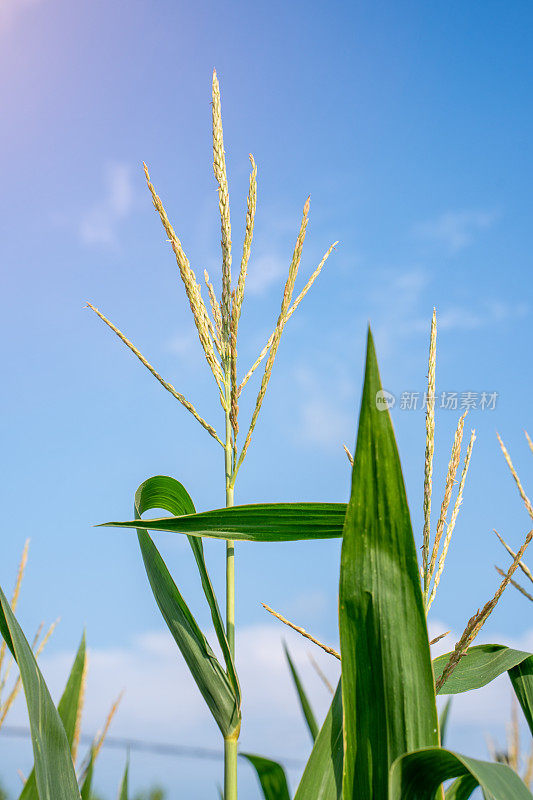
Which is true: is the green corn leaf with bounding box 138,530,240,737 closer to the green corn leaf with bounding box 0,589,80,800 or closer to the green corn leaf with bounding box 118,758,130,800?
the green corn leaf with bounding box 0,589,80,800

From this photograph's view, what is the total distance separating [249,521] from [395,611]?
0.34m

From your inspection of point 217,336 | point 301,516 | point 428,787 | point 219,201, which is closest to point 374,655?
point 428,787

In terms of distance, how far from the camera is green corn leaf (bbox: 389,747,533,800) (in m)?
0.69

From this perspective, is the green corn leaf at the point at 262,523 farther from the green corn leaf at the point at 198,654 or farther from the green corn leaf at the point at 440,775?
the green corn leaf at the point at 440,775

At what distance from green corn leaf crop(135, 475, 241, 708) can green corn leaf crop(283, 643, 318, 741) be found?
54 cm

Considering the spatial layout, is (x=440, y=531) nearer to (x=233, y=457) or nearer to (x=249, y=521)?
(x=249, y=521)

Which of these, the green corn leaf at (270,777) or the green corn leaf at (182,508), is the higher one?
the green corn leaf at (182,508)

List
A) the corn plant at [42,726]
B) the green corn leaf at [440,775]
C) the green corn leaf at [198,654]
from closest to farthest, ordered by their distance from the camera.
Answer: the green corn leaf at [440,775] → the corn plant at [42,726] → the green corn leaf at [198,654]

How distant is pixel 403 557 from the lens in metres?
0.80

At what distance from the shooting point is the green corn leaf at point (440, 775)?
692 mm

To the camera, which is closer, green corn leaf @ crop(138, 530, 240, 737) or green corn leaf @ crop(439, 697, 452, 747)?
green corn leaf @ crop(138, 530, 240, 737)

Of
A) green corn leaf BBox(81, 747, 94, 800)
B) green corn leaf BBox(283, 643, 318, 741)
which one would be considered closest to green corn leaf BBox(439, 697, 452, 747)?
green corn leaf BBox(283, 643, 318, 741)

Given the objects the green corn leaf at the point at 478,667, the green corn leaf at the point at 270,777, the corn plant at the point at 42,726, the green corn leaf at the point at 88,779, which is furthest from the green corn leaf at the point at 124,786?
the green corn leaf at the point at 478,667

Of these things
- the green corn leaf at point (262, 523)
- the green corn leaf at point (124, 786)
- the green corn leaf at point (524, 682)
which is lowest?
the green corn leaf at point (124, 786)
